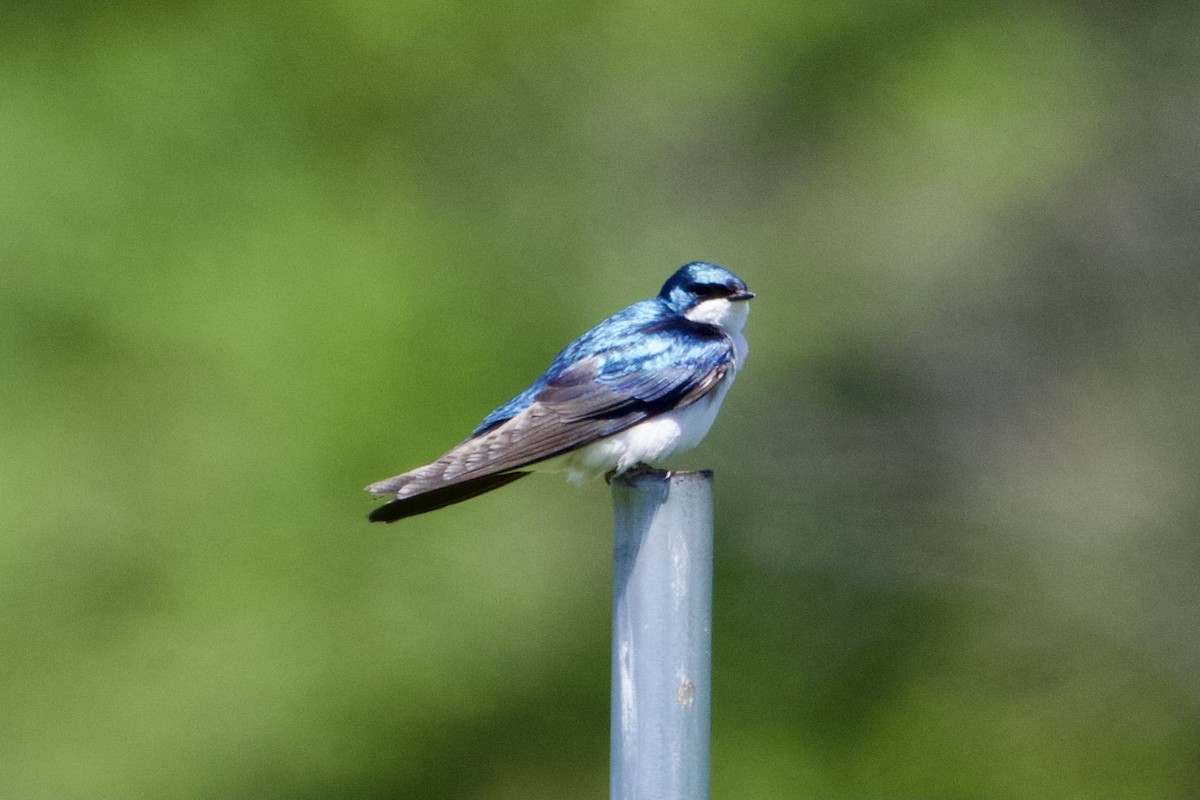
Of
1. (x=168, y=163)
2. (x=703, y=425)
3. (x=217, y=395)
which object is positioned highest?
(x=168, y=163)

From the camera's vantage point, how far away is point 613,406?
3.00 m

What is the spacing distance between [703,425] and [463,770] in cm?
368

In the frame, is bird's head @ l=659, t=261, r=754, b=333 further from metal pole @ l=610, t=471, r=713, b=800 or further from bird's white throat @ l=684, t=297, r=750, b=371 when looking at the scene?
metal pole @ l=610, t=471, r=713, b=800

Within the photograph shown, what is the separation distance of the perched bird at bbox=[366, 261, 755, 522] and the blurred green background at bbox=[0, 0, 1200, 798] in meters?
3.05

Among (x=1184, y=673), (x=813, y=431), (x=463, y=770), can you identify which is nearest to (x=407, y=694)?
(x=463, y=770)

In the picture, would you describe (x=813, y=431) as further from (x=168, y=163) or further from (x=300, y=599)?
(x=168, y=163)

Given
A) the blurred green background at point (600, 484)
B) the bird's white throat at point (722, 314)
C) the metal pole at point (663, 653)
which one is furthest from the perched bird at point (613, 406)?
the blurred green background at point (600, 484)

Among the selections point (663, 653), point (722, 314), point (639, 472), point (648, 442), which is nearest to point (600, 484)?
point (722, 314)

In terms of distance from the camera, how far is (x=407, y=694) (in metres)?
6.37

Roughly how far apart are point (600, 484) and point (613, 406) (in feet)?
10.9

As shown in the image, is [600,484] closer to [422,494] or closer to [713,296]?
[713,296]

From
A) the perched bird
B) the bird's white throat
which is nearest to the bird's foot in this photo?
the perched bird

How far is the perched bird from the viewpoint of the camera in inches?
112

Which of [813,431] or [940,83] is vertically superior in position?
[940,83]
